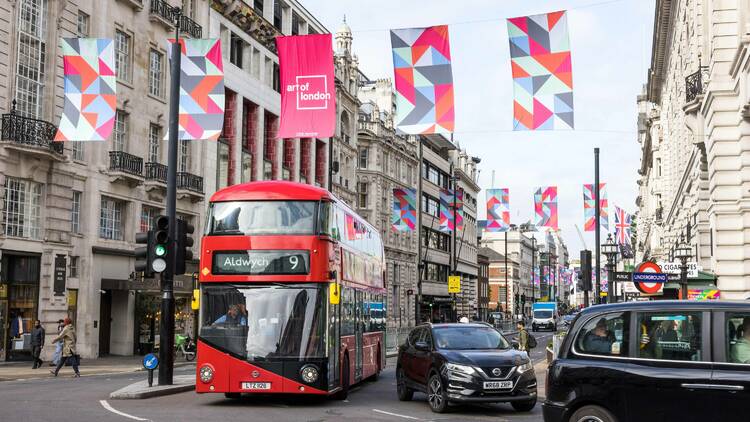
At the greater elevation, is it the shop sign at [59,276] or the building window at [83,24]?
the building window at [83,24]

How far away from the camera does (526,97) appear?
68.8 ft

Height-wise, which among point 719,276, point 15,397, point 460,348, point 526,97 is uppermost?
point 526,97

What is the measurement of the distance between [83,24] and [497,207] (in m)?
21.4

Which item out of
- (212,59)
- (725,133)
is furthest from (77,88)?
(725,133)

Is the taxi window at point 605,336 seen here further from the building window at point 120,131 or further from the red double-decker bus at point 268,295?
the building window at point 120,131

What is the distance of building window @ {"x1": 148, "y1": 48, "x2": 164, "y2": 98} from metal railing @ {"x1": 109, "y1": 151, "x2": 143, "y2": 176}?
3.82 meters

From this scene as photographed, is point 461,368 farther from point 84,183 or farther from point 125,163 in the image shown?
point 125,163

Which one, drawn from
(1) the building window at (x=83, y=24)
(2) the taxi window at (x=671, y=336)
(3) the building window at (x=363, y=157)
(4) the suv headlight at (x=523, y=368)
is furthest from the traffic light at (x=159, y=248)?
(3) the building window at (x=363, y=157)

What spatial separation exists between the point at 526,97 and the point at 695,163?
14118 mm

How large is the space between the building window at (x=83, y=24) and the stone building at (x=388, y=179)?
4352cm

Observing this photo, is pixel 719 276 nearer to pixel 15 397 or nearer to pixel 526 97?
pixel 526 97

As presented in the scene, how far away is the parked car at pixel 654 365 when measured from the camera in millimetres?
9469

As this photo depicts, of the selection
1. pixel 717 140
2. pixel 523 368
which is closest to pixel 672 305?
pixel 523 368

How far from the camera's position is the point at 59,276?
33250 mm
